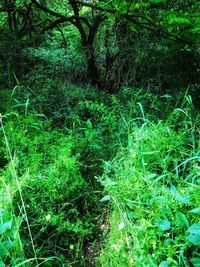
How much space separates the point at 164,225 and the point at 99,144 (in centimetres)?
160

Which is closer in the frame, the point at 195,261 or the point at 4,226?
the point at 195,261

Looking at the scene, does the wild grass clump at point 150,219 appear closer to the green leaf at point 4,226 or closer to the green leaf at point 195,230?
the green leaf at point 195,230

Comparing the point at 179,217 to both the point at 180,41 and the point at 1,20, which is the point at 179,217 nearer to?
the point at 180,41

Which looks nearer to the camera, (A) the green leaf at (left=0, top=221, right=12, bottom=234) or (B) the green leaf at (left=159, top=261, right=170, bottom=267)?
(B) the green leaf at (left=159, top=261, right=170, bottom=267)

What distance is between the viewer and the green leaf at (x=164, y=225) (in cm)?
160

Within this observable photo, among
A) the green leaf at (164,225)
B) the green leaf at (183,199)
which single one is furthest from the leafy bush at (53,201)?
the green leaf at (183,199)

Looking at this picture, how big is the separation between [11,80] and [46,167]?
2457 mm

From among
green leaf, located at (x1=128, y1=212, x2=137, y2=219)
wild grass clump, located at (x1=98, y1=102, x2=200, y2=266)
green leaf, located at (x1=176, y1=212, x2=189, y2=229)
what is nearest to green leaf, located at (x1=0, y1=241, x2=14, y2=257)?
wild grass clump, located at (x1=98, y1=102, x2=200, y2=266)

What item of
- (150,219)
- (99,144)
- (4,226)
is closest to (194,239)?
(150,219)

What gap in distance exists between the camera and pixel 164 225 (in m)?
1.62

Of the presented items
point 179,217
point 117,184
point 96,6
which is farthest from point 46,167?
Answer: point 96,6

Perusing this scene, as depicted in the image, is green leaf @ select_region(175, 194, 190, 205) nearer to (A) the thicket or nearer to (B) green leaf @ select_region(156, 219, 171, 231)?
(A) the thicket

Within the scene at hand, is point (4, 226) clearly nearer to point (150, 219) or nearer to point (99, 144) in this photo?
point (150, 219)

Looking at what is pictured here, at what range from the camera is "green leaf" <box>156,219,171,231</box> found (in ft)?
5.25
